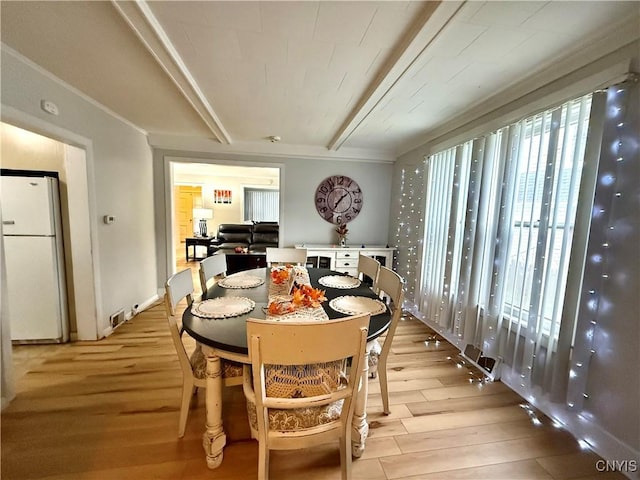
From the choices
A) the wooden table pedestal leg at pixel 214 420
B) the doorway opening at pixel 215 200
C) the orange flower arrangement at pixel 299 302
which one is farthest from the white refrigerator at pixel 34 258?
the doorway opening at pixel 215 200

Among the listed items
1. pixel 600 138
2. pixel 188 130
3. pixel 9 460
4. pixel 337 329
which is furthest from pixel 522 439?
pixel 188 130

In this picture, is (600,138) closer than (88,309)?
Yes

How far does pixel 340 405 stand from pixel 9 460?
1690 mm

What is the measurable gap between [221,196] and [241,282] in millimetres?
6431

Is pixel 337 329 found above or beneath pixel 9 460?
above

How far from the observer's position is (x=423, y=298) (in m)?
3.17

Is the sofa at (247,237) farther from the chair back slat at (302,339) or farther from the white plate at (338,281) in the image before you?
the chair back slat at (302,339)

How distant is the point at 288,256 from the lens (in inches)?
109

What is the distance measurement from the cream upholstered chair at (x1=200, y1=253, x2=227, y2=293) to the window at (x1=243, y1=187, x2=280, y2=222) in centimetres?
578

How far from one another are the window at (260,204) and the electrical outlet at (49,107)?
19.2 ft

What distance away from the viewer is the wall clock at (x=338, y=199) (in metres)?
4.06

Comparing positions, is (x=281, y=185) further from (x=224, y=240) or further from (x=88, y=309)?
(x=224, y=240)

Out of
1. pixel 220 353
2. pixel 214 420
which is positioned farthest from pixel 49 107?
pixel 214 420

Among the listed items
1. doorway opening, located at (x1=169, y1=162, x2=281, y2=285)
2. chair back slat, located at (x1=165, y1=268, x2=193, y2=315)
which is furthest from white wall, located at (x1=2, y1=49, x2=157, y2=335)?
doorway opening, located at (x1=169, y1=162, x2=281, y2=285)
